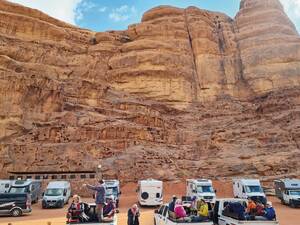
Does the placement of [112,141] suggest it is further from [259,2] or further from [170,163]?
[259,2]

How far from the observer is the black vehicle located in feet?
98.0

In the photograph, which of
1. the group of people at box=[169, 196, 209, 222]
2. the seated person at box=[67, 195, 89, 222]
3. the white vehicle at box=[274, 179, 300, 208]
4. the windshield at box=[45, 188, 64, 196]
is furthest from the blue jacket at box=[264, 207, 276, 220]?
the windshield at box=[45, 188, 64, 196]

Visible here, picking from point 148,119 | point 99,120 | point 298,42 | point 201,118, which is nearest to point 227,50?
point 298,42

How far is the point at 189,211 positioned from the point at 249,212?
2.93 m

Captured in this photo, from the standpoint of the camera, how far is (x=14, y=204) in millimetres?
29969

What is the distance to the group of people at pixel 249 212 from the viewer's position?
1562 cm

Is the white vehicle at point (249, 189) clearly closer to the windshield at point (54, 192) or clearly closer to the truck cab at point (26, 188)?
the windshield at point (54, 192)

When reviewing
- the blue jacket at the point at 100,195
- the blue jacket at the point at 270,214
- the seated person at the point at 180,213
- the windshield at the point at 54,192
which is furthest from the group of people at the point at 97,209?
the windshield at the point at 54,192

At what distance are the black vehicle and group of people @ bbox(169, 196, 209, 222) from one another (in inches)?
665

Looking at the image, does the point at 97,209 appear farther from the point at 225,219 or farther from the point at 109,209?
the point at 225,219

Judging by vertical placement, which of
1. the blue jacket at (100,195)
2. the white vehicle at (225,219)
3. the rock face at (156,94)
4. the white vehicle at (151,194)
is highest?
the rock face at (156,94)

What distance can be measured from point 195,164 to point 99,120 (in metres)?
18.7

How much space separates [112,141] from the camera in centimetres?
5966

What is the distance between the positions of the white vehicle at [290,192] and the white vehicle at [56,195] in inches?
860
